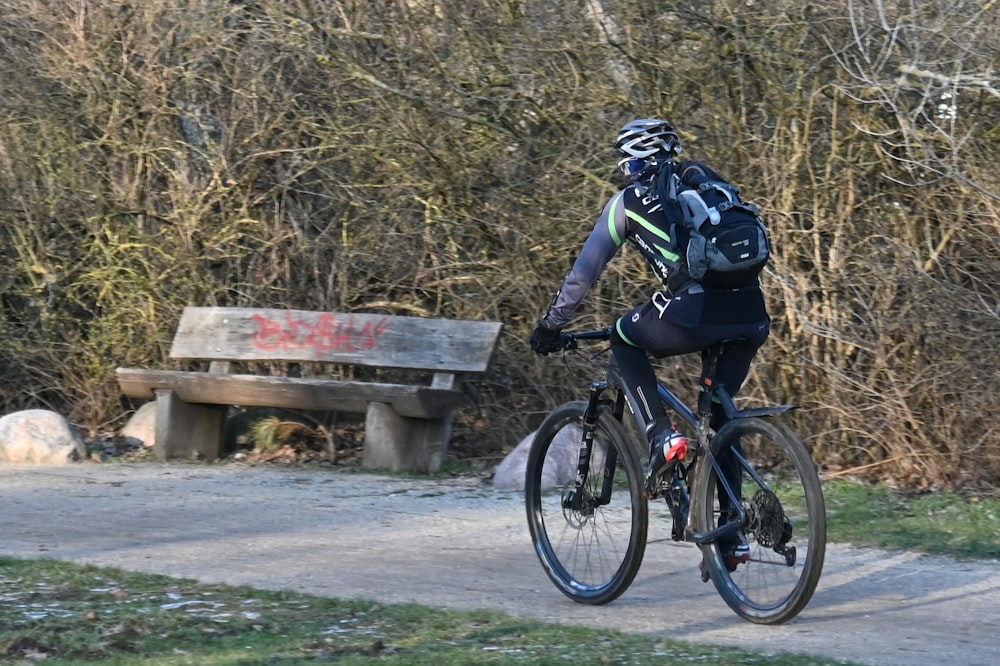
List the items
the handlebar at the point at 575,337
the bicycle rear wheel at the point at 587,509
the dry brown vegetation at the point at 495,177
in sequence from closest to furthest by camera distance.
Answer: the bicycle rear wheel at the point at 587,509
the handlebar at the point at 575,337
the dry brown vegetation at the point at 495,177

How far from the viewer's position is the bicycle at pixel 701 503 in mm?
5141

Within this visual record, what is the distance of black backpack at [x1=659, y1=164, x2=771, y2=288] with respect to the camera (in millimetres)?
5102

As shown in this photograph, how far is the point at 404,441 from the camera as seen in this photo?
902 cm

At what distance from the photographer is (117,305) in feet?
34.1

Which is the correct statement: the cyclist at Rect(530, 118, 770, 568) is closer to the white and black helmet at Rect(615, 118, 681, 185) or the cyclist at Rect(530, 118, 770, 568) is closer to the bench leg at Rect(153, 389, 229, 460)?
the white and black helmet at Rect(615, 118, 681, 185)

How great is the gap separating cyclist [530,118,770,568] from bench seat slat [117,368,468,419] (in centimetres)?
328

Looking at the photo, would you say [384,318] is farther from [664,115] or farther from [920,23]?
[920,23]

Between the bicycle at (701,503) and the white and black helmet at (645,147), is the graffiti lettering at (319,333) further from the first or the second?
the white and black helmet at (645,147)

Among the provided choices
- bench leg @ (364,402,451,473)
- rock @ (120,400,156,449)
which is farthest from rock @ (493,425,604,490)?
rock @ (120,400,156,449)

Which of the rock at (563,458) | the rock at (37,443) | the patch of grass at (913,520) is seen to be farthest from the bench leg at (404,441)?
the rock at (563,458)

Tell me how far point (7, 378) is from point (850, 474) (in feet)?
20.7

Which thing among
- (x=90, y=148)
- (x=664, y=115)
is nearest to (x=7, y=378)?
(x=90, y=148)

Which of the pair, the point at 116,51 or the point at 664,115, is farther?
the point at 116,51

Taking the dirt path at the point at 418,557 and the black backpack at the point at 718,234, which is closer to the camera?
the black backpack at the point at 718,234
